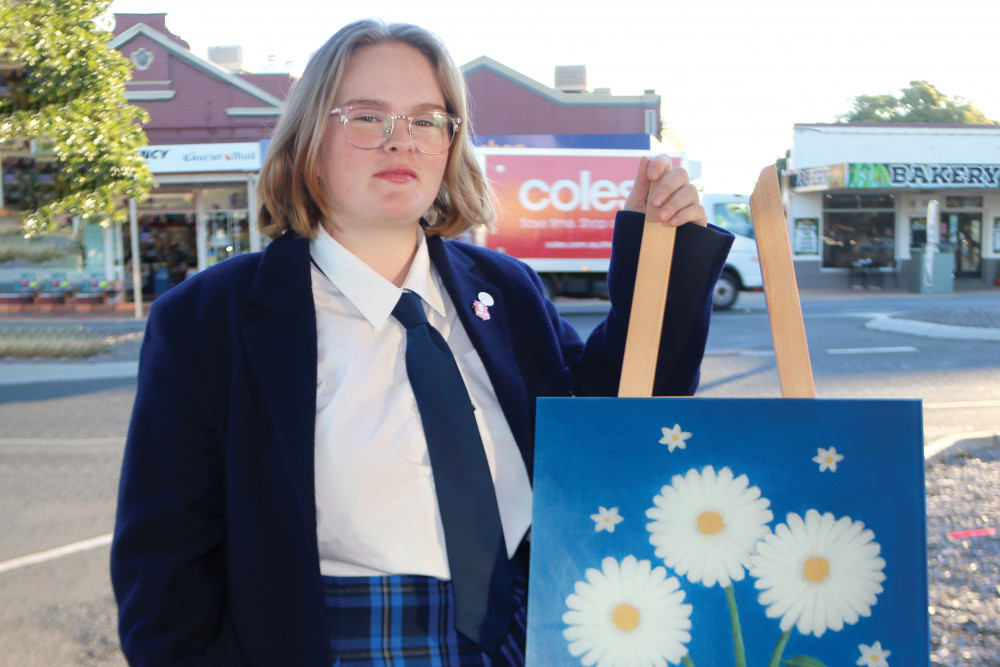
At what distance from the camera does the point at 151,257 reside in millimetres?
22391

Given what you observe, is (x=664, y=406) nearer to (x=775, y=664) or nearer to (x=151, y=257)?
(x=775, y=664)

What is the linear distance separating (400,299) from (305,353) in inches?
8.4

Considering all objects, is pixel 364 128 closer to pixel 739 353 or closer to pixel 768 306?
pixel 768 306

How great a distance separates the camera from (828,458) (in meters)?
1.33

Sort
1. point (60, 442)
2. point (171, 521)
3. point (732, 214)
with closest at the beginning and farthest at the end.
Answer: point (171, 521) → point (60, 442) → point (732, 214)

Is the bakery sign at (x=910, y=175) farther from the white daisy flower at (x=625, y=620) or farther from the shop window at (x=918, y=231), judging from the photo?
the white daisy flower at (x=625, y=620)

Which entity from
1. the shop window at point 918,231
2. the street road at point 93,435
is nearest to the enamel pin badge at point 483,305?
the street road at point 93,435

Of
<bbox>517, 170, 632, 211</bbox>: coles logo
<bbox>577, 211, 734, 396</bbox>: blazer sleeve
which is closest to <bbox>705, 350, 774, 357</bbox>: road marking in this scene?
<bbox>517, 170, 632, 211</bbox>: coles logo

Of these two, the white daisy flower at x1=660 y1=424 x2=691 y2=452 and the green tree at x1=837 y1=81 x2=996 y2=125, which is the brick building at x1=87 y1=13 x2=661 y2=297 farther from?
the green tree at x1=837 y1=81 x2=996 y2=125

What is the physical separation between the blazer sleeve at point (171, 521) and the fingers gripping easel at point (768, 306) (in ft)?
2.43

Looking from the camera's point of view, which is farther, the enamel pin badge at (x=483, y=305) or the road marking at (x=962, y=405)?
the road marking at (x=962, y=405)

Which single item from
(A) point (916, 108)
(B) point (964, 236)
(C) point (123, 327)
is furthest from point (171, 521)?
(A) point (916, 108)

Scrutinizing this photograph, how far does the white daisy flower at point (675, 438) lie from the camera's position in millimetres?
1353

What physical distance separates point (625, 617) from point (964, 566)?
10.3ft
